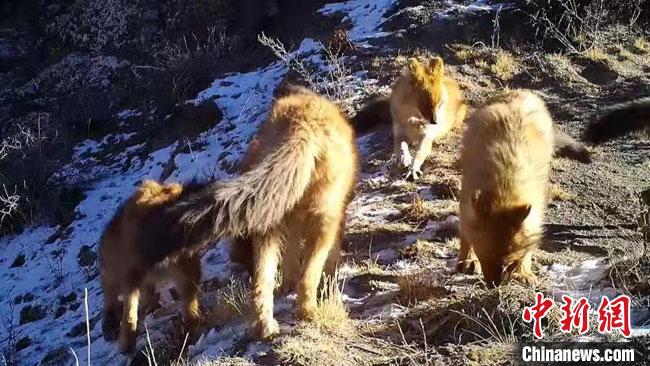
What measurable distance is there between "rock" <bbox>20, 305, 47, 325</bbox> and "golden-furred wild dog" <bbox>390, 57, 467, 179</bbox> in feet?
16.2

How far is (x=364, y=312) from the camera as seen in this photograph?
5.55 meters

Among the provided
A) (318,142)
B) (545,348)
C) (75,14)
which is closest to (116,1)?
(75,14)

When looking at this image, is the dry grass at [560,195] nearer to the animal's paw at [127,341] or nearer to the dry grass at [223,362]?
the dry grass at [223,362]

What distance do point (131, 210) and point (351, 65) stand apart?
21.2 ft

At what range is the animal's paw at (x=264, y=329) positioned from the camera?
502 cm

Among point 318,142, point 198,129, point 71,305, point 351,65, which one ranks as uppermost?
point 318,142

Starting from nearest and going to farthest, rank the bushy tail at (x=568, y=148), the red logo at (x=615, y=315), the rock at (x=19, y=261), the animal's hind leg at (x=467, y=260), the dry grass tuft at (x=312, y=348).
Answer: the red logo at (x=615, y=315) → the dry grass tuft at (x=312, y=348) → the animal's hind leg at (x=467, y=260) → the bushy tail at (x=568, y=148) → the rock at (x=19, y=261)

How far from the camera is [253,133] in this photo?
420 inches

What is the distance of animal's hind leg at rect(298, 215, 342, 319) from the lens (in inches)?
199

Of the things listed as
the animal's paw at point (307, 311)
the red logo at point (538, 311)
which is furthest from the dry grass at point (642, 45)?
the animal's paw at point (307, 311)

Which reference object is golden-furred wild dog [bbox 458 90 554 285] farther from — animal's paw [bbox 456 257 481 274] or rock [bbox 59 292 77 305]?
rock [bbox 59 292 77 305]

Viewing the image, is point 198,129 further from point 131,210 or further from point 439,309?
point 439,309

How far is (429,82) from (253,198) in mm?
5000

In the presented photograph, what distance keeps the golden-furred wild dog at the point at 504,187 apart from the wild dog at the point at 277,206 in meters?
1.11
